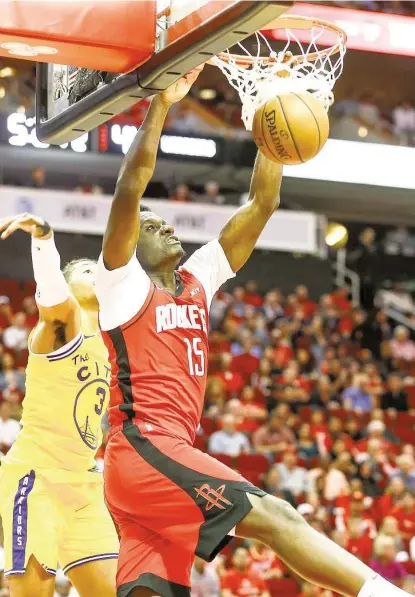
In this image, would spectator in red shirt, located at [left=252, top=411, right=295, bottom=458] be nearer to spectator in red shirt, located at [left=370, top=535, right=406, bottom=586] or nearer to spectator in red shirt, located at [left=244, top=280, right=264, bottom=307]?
spectator in red shirt, located at [left=370, top=535, right=406, bottom=586]

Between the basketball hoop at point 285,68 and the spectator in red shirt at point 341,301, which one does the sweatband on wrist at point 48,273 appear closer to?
the basketball hoop at point 285,68

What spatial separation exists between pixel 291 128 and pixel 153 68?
0.67 metres

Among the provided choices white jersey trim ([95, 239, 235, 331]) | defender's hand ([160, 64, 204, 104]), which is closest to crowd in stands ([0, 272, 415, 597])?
white jersey trim ([95, 239, 235, 331])

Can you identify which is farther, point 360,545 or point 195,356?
point 360,545

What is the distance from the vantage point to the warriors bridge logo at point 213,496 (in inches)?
177

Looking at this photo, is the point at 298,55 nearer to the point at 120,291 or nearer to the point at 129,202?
the point at 129,202

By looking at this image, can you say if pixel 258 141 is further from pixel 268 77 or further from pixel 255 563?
pixel 255 563

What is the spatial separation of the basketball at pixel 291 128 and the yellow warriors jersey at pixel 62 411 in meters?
1.54

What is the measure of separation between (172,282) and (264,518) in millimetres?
1271

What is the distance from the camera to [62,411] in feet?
19.0

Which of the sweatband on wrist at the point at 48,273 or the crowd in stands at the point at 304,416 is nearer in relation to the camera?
the sweatband on wrist at the point at 48,273

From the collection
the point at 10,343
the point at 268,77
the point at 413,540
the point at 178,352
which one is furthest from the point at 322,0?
the point at 178,352

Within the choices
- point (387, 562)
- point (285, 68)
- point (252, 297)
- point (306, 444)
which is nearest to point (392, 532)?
point (387, 562)

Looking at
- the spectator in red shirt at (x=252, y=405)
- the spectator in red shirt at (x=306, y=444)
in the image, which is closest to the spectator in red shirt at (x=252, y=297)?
the spectator in red shirt at (x=252, y=405)
